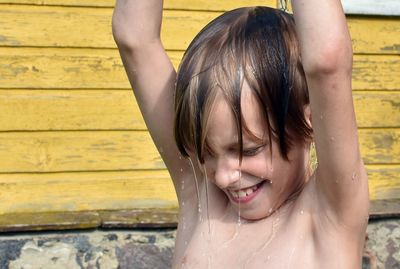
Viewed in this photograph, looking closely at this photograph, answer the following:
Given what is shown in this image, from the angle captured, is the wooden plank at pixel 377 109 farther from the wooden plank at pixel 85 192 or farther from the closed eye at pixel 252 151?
the closed eye at pixel 252 151

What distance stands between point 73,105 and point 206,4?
102cm

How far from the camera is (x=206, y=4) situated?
5723 millimetres

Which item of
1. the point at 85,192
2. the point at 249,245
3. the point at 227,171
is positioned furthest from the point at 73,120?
the point at 227,171

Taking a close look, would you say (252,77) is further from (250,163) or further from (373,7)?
(373,7)

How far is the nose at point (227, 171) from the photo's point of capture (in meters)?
2.22

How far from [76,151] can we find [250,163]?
3.49 m

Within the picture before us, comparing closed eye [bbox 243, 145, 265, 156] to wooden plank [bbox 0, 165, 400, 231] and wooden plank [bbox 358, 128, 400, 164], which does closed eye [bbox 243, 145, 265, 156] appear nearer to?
wooden plank [bbox 0, 165, 400, 231]

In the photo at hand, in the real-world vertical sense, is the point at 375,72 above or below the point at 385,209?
above

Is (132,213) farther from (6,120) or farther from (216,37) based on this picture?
(216,37)

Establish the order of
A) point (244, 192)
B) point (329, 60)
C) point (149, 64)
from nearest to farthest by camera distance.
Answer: point (329, 60)
point (244, 192)
point (149, 64)

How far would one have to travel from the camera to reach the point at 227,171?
2229mm

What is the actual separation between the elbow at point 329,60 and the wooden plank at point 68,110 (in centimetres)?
367

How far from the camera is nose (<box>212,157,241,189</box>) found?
2225mm

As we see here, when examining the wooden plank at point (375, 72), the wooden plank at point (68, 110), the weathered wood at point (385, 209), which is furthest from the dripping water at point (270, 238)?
the wooden plank at point (375, 72)
